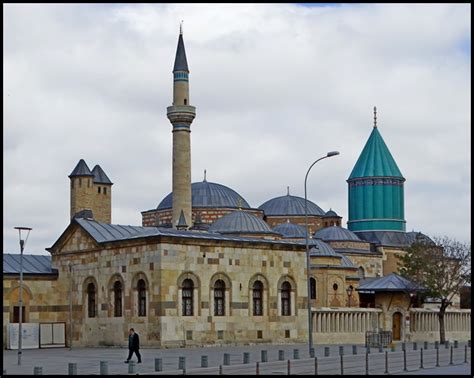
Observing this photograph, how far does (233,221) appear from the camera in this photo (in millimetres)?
58438

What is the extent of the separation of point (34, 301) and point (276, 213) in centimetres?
3817

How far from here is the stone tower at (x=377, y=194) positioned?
7912cm

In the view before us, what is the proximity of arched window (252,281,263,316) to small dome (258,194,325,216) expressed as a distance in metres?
36.8

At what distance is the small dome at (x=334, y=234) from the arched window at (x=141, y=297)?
33.1 metres

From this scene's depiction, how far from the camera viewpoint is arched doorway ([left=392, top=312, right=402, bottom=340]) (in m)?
49.3

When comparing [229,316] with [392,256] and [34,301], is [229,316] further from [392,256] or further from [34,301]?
[392,256]

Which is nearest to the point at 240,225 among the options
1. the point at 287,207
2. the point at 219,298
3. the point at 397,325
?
the point at 397,325

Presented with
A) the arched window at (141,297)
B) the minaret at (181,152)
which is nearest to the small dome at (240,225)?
the minaret at (181,152)

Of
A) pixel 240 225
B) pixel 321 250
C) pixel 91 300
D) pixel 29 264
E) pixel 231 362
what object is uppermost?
pixel 240 225

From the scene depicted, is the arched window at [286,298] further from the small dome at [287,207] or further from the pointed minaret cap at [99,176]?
the small dome at [287,207]

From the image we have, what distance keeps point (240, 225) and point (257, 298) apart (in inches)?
623

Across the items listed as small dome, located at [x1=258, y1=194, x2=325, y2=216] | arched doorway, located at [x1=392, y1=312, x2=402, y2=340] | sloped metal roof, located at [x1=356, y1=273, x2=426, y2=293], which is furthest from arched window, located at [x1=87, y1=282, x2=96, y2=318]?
small dome, located at [x1=258, y1=194, x2=325, y2=216]

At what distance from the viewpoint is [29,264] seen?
4566 centimetres

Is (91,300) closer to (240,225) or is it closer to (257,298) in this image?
(257,298)
